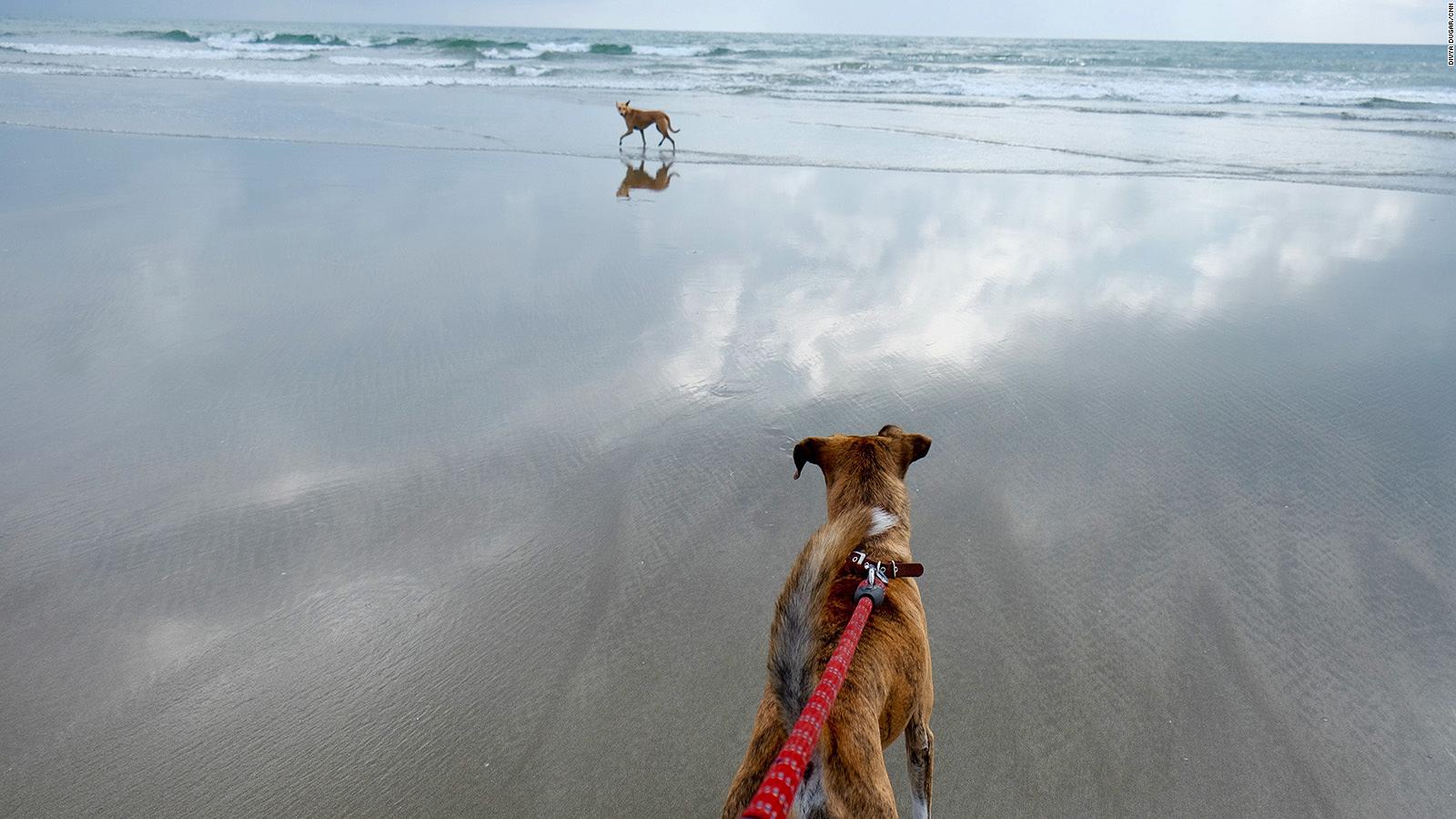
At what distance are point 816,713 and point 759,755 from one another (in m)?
0.35

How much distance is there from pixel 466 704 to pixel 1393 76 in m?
41.1

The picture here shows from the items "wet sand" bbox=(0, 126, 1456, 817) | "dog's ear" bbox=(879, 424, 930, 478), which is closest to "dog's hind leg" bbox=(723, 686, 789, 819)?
"wet sand" bbox=(0, 126, 1456, 817)

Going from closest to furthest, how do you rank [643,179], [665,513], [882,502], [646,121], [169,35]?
1. [882,502]
2. [665,513]
3. [643,179]
4. [646,121]
5. [169,35]

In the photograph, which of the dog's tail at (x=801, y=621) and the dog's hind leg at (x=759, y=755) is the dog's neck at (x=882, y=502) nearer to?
the dog's tail at (x=801, y=621)

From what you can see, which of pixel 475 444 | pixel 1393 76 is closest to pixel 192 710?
pixel 475 444

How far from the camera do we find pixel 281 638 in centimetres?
314

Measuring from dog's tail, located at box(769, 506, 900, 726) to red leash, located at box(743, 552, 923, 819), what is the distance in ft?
0.34

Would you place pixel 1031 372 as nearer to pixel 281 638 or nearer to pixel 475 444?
pixel 475 444

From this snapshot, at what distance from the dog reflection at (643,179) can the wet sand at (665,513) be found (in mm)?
2760

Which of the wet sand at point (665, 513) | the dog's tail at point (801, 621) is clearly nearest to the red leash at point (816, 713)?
the dog's tail at point (801, 621)

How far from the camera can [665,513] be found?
399 cm

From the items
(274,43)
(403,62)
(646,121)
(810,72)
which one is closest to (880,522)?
(646,121)

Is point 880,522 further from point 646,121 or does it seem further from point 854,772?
point 646,121

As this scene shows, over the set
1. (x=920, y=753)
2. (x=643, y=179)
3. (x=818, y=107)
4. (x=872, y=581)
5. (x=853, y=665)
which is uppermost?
(x=818, y=107)
